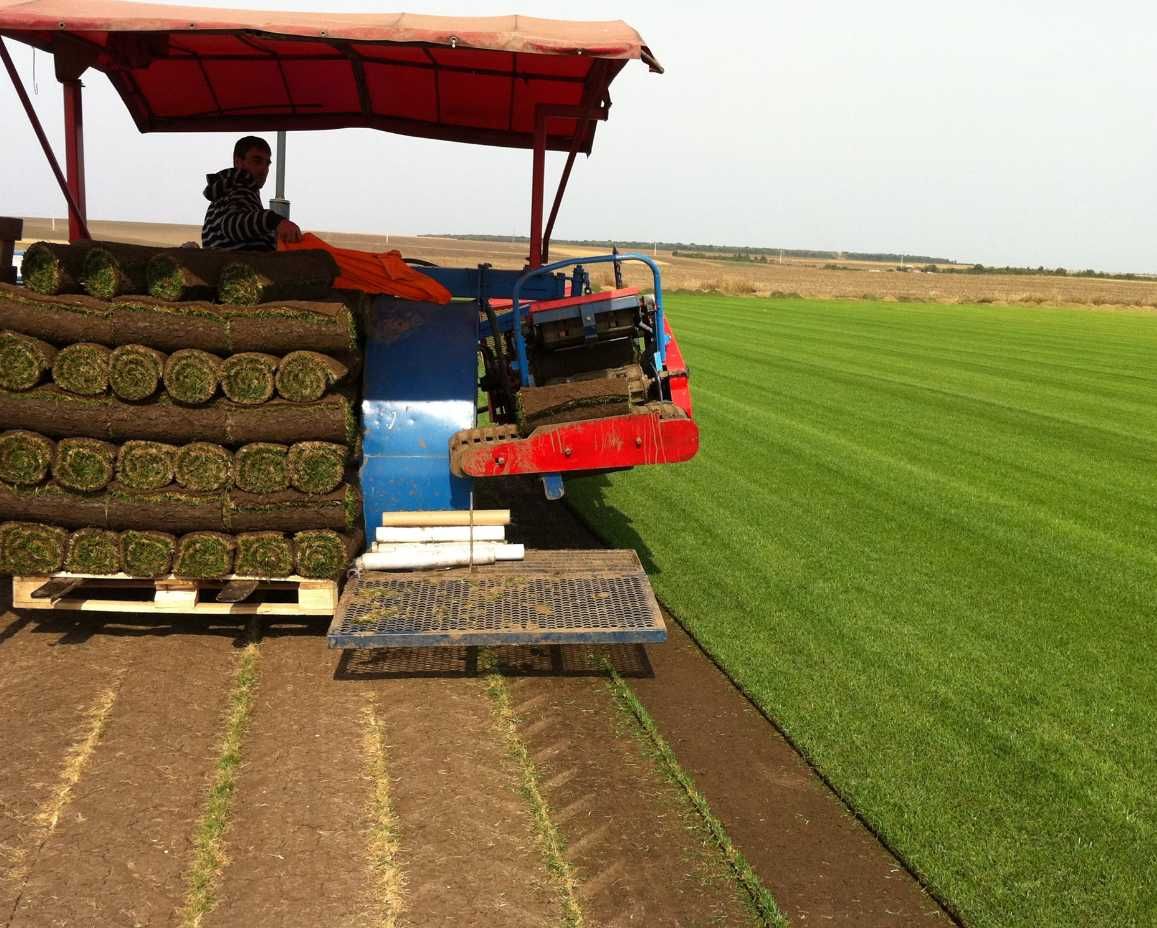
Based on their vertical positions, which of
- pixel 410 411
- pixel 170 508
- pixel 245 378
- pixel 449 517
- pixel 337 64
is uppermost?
pixel 337 64

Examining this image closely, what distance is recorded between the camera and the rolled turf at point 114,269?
16.8 feet

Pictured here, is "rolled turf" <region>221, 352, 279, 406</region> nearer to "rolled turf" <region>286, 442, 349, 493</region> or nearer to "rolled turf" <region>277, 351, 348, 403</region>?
"rolled turf" <region>277, 351, 348, 403</region>

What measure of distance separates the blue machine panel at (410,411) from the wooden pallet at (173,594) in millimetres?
554

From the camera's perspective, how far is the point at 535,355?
21.4 feet

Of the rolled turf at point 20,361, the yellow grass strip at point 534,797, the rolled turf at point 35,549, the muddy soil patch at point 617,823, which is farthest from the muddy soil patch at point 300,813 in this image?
the rolled turf at point 20,361

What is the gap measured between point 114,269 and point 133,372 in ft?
1.75

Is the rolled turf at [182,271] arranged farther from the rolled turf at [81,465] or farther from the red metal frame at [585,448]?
the red metal frame at [585,448]

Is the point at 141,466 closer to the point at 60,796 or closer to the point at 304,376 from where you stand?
the point at 304,376

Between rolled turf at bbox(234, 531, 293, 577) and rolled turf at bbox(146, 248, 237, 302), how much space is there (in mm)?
1290

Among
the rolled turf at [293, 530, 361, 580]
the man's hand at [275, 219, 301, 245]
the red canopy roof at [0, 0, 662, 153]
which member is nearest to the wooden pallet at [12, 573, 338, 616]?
the rolled turf at [293, 530, 361, 580]

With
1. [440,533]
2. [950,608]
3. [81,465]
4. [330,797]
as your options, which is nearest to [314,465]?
[440,533]

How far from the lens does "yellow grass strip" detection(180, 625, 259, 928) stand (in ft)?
10.7

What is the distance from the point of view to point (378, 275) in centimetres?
595

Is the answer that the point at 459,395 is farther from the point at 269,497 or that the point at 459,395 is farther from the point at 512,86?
the point at 512,86
